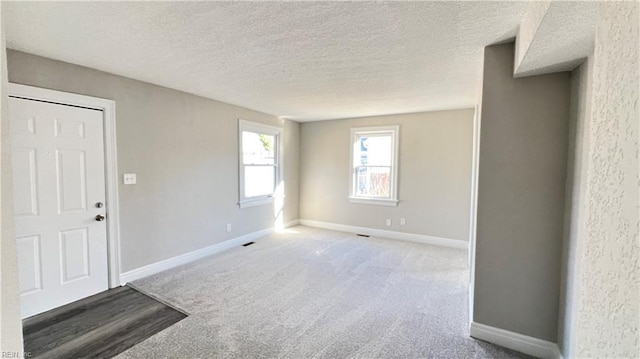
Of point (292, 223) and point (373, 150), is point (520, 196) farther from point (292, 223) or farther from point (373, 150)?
point (292, 223)

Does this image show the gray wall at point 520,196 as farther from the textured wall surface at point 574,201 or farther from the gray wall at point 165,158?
the gray wall at point 165,158

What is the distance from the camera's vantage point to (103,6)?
1667mm

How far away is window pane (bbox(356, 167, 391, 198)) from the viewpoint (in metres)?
5.28

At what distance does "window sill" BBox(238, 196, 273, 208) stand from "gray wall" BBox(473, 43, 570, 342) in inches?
140

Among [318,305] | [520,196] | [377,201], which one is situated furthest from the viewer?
[377,201]

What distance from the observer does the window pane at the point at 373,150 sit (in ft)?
17.2

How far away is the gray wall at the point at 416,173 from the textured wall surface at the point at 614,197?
169 inches

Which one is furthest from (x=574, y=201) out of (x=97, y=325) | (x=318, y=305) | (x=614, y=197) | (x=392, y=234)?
(x=97, y=325)

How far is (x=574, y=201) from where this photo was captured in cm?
183

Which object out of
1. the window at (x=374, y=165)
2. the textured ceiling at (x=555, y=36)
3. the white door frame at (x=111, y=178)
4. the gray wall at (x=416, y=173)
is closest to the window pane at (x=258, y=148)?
the gray wall at (x=416, y=173)

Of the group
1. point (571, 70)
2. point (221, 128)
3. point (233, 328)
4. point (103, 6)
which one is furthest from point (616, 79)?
point (221, 128)

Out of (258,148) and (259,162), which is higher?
(258,148)

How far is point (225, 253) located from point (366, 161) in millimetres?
3014

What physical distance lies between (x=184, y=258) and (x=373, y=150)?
3.65 metres
